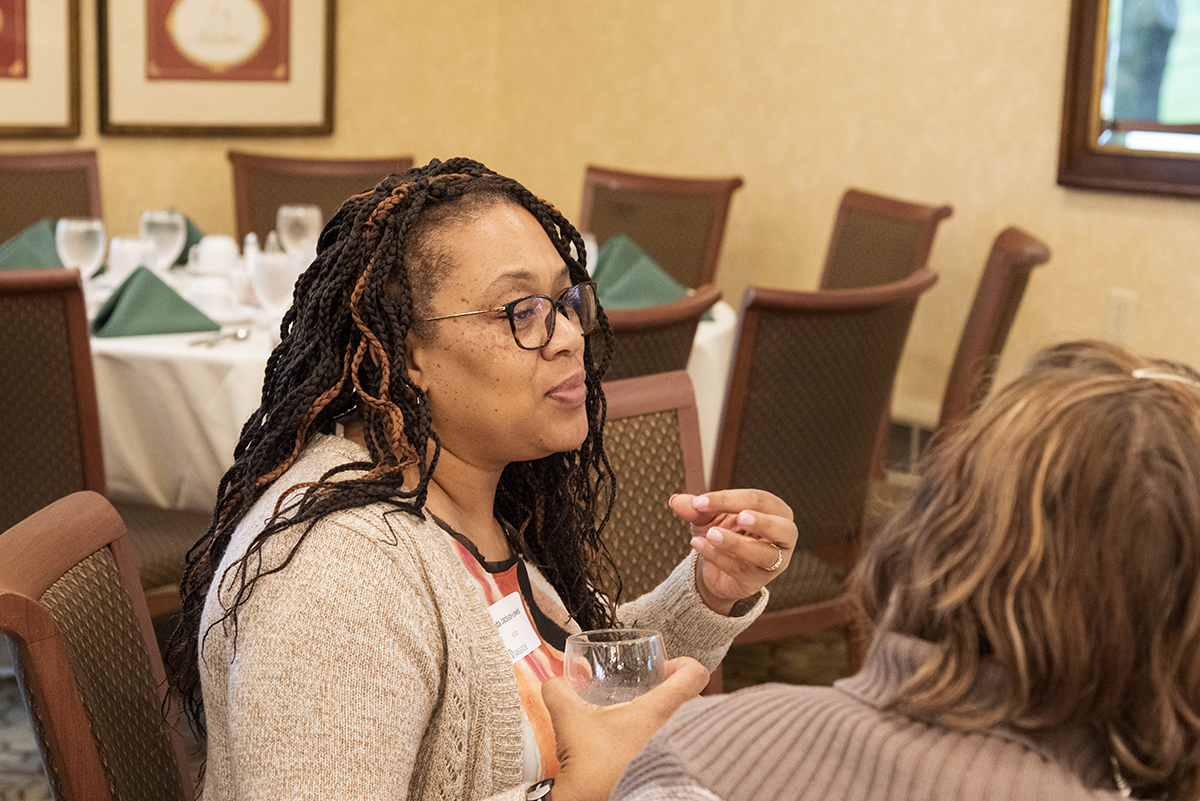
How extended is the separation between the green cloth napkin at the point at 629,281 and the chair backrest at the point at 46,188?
1779 millimetres

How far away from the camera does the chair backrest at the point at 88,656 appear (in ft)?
3.35

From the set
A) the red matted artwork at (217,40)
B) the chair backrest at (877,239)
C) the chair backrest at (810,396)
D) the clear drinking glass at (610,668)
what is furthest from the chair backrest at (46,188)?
the clear drinking glass at (610,668)

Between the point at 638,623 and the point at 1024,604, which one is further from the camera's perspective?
the point at 638,623

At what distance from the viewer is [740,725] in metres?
0.81

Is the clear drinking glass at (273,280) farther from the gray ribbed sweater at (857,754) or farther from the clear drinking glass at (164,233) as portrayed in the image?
the gray ribbed sweater at (857,754)

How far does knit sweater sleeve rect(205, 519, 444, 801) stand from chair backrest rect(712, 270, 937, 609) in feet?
4.10

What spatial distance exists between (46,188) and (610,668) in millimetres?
3376

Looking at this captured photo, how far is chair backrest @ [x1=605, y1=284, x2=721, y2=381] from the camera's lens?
219cm

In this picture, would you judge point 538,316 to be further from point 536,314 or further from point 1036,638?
point 1036,638

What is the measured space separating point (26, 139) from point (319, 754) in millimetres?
4005

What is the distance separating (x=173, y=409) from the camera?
2.45 meters

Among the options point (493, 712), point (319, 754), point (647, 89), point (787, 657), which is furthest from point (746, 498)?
point (647, 89)

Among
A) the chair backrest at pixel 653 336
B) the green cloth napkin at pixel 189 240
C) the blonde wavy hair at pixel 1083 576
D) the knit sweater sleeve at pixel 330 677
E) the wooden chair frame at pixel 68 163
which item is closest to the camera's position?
the blonde wavy hair at pixel 1083 576

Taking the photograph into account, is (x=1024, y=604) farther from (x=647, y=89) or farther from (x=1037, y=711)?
(x=647, y=89)
